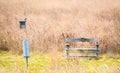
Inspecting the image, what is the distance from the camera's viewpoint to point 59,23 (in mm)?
13547

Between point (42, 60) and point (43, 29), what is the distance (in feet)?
7.93

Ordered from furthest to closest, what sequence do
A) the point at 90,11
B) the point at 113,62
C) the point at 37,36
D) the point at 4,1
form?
the point at 4,1
the point at 90,11
the point at 37,36
the point at 113,62

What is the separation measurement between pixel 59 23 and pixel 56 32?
140 cm

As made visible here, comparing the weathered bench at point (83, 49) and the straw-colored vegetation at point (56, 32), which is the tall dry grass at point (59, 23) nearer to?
the straw-colored vegetation at point (56, 32)

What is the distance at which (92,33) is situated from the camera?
12023 millimetres

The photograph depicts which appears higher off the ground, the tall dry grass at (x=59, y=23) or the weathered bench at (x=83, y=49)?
the tall dry grass at (x=59, y=23)

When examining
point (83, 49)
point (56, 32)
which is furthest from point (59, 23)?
point (83, 49)

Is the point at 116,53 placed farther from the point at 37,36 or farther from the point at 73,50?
the point at 37,36

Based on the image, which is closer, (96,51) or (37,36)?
(96,51)

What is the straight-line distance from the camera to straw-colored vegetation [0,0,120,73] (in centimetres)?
968

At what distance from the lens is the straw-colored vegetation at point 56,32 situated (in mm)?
9681

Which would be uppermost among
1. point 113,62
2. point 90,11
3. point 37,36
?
point 90,11

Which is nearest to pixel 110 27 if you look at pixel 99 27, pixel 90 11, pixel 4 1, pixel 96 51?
pixel 99 27

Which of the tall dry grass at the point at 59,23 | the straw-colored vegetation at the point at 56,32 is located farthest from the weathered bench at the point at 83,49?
the tall dry grass at the point at 59,23
